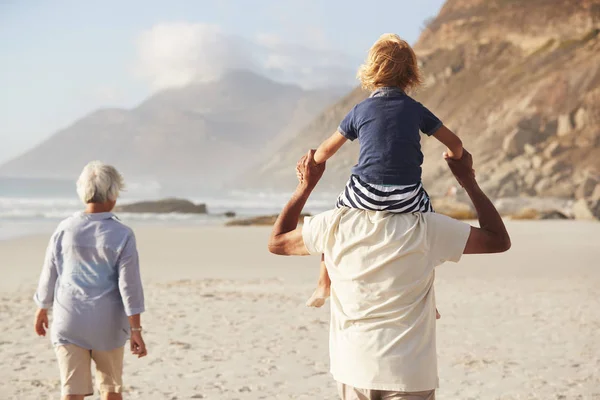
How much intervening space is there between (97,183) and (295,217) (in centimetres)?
133

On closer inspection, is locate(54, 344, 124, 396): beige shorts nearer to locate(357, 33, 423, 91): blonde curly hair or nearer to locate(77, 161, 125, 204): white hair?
locate(77, 161, 125, 204): white hair

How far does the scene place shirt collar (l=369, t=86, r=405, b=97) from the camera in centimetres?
230

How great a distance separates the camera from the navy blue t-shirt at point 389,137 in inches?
87.9

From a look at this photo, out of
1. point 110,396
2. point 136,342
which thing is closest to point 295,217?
point 136,342

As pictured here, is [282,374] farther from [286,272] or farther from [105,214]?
[286,272]

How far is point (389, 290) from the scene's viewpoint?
7.46 ft

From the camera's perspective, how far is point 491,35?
269 ft

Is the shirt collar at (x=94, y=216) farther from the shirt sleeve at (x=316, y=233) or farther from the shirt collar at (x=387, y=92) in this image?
the shirt collar at (x=387, y=92)

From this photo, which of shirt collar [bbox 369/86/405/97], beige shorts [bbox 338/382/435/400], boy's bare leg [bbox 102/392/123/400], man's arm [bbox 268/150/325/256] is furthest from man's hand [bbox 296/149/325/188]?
boy's bare leg [bbox 102/392/123/400]

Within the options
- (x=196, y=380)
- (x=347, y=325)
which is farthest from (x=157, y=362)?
(x=347, y=325)

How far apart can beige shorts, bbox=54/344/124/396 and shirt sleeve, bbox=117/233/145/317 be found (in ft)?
0.79

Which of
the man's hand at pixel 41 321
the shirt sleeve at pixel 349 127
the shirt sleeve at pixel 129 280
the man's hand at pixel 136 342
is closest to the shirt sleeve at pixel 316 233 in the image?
the shirt sleeve at pixel 349 127

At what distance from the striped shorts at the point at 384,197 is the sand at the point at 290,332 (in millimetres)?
3701

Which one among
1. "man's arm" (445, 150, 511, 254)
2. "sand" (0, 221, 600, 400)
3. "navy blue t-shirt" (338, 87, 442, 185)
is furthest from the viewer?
"sand" (0, 221, 600, 400)
